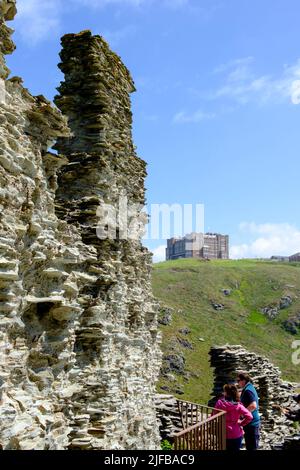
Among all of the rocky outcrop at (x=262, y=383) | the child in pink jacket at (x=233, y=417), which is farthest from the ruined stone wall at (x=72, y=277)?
the rocky outcrop at (x=262, y=383)

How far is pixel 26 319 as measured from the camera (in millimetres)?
8664

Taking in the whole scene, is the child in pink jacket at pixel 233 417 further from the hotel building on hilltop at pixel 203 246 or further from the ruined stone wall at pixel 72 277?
the hotel building on hilltop at pixel 203 246

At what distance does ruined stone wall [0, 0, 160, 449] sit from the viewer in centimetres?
754

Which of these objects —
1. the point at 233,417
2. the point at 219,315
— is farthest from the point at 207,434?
the point at 219,315

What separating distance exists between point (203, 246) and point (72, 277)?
154m

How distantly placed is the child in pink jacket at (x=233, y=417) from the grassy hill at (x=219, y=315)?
37.3m

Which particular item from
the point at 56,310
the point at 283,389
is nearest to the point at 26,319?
the point at 56,310

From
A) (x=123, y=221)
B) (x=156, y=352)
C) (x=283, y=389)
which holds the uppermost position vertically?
(x=123, y=221)

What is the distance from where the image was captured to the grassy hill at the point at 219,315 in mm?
56250

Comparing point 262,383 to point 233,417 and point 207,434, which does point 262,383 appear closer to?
point 207,434

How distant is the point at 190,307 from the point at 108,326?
6275 cm

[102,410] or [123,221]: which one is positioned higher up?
[123,221]

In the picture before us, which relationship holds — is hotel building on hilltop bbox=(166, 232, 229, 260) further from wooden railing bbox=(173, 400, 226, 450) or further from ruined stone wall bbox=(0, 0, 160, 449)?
wooden railing bbox=(173, 400, 226, 450)
